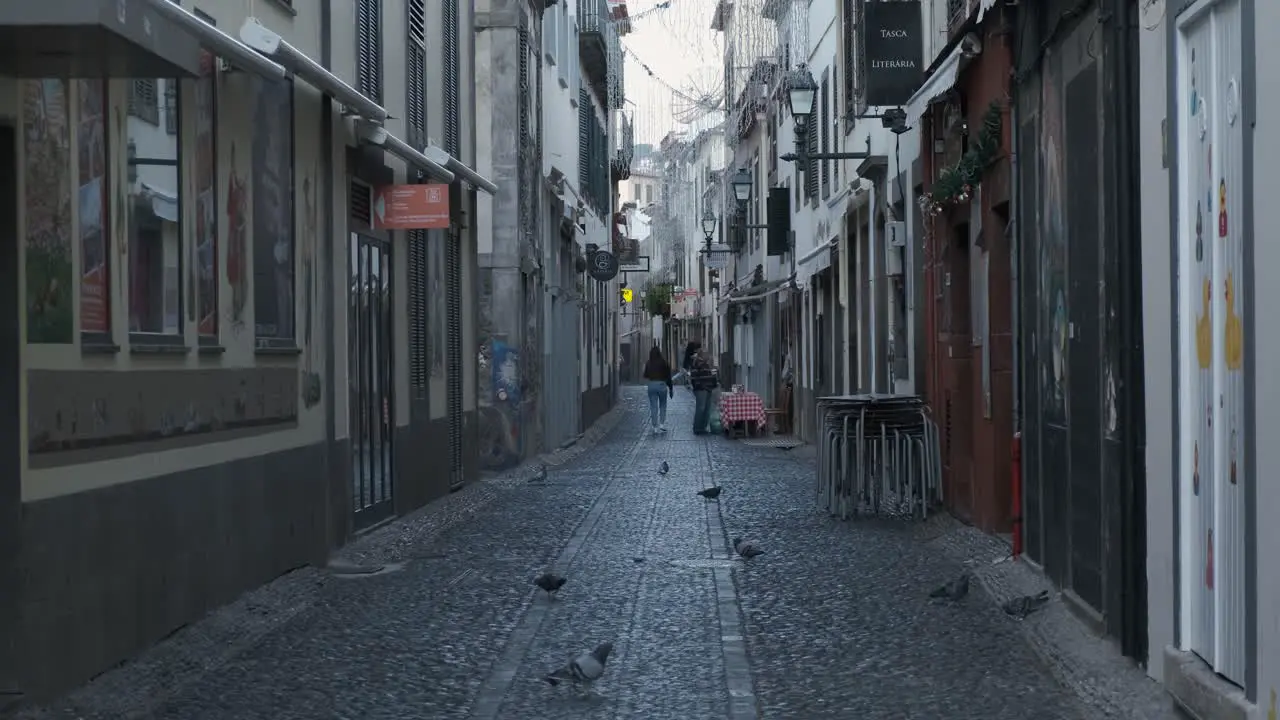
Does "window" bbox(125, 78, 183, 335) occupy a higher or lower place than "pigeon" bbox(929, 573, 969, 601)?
higher

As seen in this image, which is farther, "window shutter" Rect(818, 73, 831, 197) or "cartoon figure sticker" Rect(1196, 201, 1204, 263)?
"window shutter" Rect(818, 73, 831, 197)

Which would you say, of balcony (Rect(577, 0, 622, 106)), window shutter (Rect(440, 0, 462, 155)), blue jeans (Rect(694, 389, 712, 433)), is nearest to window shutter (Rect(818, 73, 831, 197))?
window shutter (Rect(440, 0, 462, 155))

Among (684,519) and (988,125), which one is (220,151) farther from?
(684,519)

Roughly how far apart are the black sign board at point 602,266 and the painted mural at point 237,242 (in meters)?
25.1

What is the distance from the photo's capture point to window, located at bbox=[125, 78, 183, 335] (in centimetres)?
905

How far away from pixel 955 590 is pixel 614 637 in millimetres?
2135

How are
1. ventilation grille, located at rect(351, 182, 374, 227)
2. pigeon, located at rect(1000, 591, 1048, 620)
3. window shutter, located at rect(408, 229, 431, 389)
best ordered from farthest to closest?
window shutter, located at rect(408, 229, 431, 389) → ventilation grille, located at rect(351, 182, 374, 227) → pigeon, located at rect(1000, 591, 1048, 620)

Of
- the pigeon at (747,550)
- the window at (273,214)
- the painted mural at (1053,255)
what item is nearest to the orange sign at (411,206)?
the window at (273,214)

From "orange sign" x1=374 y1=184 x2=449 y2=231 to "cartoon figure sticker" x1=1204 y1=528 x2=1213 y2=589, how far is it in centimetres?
986

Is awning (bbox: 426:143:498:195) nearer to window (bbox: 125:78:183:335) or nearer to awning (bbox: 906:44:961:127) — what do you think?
awning (bbox: 906:44:961:127)

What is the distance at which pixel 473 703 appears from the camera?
7.62 m

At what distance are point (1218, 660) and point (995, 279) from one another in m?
7.03

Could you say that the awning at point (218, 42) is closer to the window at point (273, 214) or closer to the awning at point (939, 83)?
the window at point (273, 214)

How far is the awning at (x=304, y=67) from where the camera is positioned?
1044 cm
